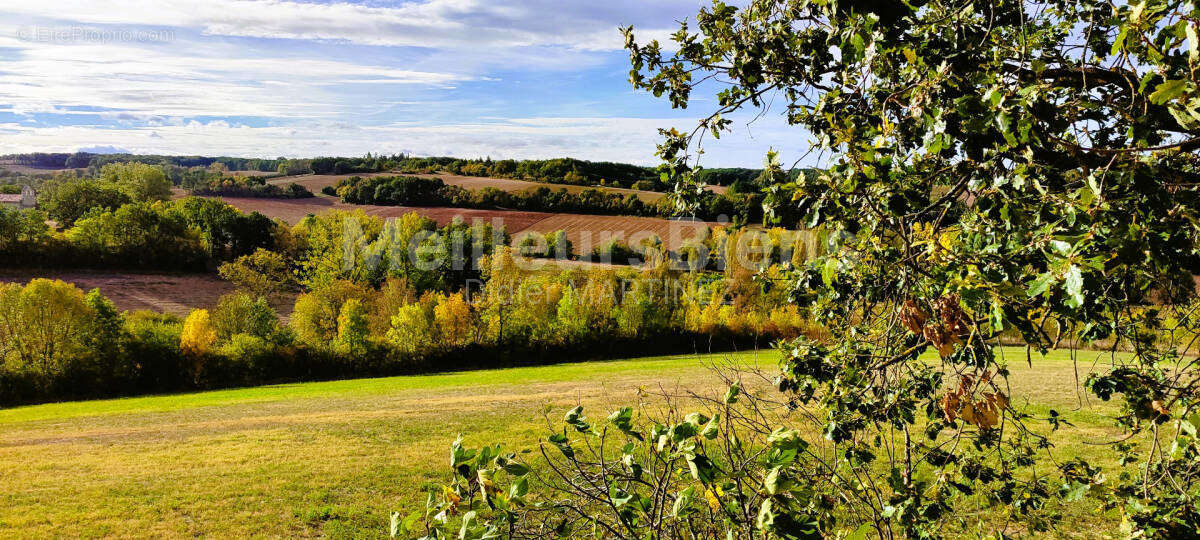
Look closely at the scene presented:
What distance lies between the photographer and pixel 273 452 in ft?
51.9

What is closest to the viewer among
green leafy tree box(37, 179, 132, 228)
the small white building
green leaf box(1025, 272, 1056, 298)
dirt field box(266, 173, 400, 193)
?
green leaf box(1025, 272, 1056, 298)

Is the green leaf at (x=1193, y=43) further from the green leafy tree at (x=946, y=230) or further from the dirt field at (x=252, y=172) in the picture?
the dirt field at (x=252, y=172)

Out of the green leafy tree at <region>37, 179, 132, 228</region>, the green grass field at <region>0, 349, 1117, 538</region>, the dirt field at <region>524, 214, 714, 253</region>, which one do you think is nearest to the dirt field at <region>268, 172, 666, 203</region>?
the dirt field at <region>524, 214, 714, 253</region>

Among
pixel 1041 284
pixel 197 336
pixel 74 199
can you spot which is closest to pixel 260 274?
pixel 197 336

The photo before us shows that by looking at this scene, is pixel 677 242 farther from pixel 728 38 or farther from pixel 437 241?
pixel 728 38

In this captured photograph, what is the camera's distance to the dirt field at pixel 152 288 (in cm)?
5544

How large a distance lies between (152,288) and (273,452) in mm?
55001

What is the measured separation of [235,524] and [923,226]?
11092 mm

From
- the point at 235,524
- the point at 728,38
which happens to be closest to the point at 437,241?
the point at 235,524

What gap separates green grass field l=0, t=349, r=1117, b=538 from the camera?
10656 mm

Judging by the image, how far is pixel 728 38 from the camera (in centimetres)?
390

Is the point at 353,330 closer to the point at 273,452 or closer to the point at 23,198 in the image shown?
the point at 273,452

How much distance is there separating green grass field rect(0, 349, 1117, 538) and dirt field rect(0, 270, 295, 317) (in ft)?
93.9

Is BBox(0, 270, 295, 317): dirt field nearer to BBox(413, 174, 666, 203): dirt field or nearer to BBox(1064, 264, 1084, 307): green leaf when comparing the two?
BBox(413, 174, 666, 203): dirt field
